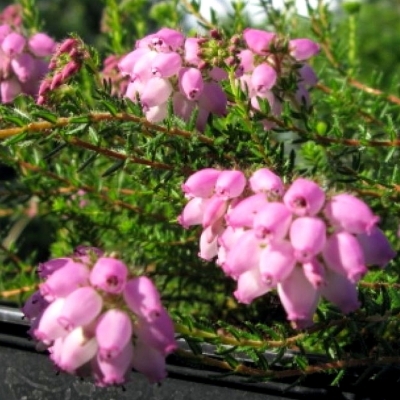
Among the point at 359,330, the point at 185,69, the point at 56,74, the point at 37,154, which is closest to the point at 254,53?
the point at 185,69

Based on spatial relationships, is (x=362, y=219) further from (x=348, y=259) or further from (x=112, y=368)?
(x=112, y=368)

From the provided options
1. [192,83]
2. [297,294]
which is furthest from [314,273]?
[192,83]

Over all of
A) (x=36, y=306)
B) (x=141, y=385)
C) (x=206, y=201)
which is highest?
(x=206, y=201)

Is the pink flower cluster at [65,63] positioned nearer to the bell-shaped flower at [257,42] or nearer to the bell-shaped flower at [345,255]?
the bell-shaped flower at [257,42]

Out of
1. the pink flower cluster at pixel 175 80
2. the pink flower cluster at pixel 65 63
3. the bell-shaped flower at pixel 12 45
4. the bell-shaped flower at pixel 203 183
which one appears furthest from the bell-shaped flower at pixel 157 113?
the bell-shaped flower at pixel 12 45

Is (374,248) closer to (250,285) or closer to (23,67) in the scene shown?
(250,285)
